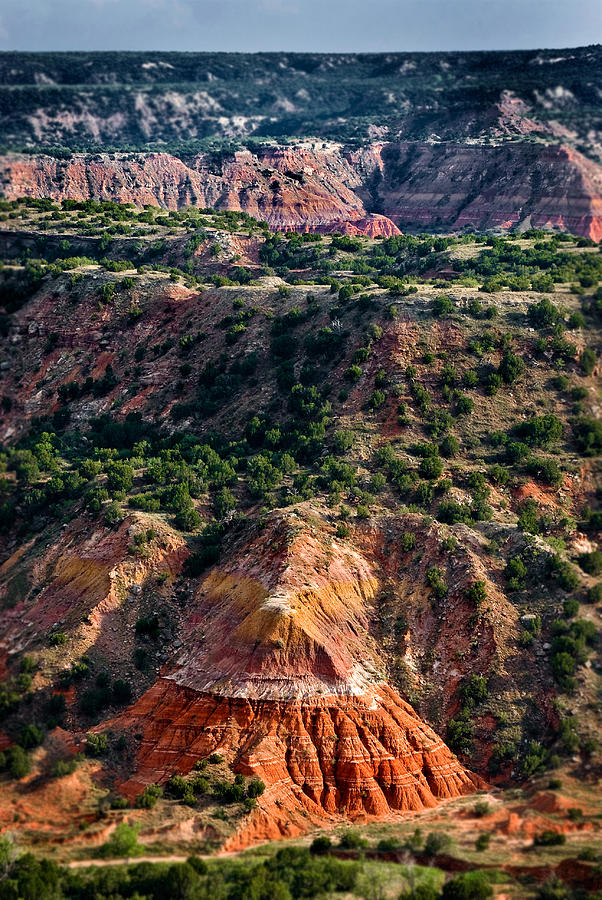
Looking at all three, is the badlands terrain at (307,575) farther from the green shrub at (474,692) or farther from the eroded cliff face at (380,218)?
the eroded cliff face at (380,218)

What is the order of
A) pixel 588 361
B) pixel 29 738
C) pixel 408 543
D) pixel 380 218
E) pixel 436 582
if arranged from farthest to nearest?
1. pixel 380 218
2. pixel 588 361
3. pixel 408 543
4. pixel 436 582
5. pixel 29 738

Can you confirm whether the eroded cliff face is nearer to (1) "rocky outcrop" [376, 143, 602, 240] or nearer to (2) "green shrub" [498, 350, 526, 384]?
(1) "rocky outcrop" [376, 143, 602, 240]

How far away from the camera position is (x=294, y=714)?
53906mm

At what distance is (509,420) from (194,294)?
41.2 metres

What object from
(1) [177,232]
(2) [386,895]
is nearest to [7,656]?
(2) [386,895]

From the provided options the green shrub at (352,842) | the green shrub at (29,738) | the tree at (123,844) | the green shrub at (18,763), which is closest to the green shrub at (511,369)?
the green shrub at (352,842)

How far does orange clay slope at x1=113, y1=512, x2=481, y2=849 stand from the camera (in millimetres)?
52250

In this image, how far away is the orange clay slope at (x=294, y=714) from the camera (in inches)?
2057

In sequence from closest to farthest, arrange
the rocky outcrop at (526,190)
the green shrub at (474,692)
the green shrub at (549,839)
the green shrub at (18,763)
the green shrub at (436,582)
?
the green shrub at (549,839) < the green shrub at (18,763) < the green shrub at (474,692) < the green shrub at (436,582) < the rocky outcrop at (526,190)

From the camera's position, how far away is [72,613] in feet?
213

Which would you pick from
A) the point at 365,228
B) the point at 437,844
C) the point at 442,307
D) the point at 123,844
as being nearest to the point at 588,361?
the point at 442,307


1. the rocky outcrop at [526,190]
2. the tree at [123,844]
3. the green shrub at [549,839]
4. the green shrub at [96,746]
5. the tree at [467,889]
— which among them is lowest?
the tree at [467,889]

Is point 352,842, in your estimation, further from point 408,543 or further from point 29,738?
point 408,543

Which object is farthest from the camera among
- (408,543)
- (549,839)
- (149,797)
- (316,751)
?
(408,543)
